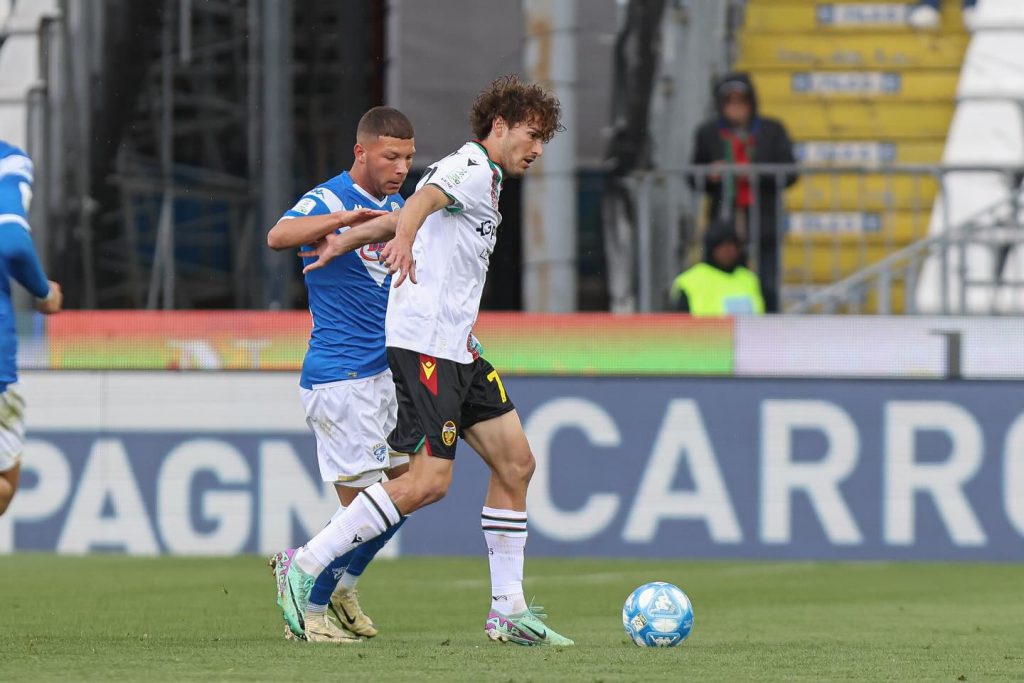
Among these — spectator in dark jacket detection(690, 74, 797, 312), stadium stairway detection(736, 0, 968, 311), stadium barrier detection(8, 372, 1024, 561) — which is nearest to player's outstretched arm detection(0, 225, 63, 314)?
stadium barrier detection(8, 372, 1024, 561)

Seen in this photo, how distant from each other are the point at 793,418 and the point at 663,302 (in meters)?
1.26

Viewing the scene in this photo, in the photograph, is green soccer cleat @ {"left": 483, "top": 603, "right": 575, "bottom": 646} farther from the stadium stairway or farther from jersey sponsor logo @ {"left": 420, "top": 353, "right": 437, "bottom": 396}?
the stadium stairway

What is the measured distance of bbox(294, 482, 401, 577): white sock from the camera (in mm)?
6188

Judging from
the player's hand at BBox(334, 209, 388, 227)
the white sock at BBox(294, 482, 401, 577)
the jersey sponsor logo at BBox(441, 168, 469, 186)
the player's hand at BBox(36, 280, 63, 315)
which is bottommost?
the white sock at BBox(294, 482, 401, 577)

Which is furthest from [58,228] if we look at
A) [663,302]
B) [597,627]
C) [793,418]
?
[597,627]

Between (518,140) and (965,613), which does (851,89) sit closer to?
(965,613)

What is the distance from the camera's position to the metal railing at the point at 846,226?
464 inches

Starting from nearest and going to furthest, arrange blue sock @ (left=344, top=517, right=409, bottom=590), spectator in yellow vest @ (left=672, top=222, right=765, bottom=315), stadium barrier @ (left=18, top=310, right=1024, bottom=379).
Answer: blue sock @ (left=344, top=517, right=409, bottom=590), stadium barrier @ (left=18, top=310, right=1024, bottom=379), spectator in yellow vest @ (left=672, top=222, right=765, bottom=315)

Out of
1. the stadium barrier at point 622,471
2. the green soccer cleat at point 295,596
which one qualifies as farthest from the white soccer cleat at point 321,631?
the stadium barrier at point 622,471

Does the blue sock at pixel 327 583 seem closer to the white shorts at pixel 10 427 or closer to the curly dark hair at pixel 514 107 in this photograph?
the white shorts at pixel 10 427

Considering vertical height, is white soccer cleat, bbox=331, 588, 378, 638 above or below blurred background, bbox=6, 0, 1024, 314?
below

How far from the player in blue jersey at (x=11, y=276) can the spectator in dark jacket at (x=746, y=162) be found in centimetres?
606

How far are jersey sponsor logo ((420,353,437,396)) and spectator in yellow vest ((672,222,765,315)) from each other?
531 centimetres

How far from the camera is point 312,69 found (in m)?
12.3
